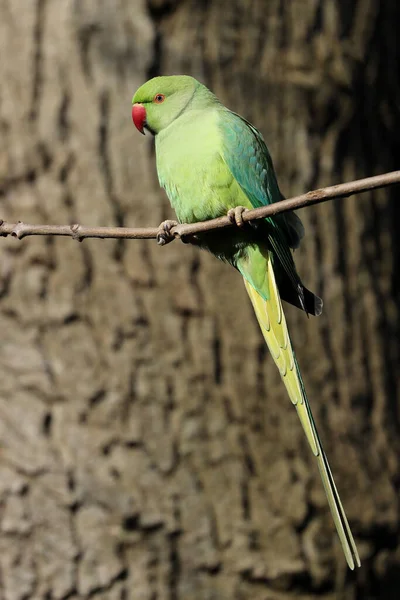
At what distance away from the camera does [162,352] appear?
3.44 meters

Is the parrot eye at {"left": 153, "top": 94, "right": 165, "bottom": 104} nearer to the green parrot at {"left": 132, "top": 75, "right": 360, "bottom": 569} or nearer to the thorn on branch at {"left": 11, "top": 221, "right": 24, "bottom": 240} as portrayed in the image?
the green parrot at {"left": 132, "top": 75, "right": 360, "bottom": 569}

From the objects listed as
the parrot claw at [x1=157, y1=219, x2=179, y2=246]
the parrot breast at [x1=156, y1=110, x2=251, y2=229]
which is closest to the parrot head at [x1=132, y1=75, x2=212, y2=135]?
the parrot breast at [x1=156, y1=110, x2=251, y2=229]

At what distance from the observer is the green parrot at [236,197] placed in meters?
2.53

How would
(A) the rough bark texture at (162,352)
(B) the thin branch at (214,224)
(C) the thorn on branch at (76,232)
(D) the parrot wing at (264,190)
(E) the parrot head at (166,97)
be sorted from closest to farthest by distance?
(B) the thin branch at (214,224)
(C) the thorn on branch at (76,232)
(D) the parrot wing at (264,190)
(E) the parrot head at (166,97)
(A) the rough bark texture at (162,352)

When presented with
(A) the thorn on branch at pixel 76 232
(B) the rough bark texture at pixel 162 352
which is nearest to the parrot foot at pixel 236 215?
(A) the thorn on branch at pixel 76 232

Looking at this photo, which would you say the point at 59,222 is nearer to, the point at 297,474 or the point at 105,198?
the point at 105,198

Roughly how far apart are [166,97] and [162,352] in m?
1.16

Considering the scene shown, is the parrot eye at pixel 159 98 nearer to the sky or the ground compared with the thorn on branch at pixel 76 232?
nearer to the sky

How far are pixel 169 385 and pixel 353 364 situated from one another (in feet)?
2.91

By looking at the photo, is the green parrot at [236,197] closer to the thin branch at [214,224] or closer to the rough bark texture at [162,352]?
the thin branch at [214,224]

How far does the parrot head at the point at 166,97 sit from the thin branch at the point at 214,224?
616 mm

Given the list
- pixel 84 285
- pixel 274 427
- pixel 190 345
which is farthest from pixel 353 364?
pixel 84 285

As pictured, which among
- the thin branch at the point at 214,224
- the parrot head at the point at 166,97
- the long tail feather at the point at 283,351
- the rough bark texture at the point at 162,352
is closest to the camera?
the thin branch at the point at 214,224

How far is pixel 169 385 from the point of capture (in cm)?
343
